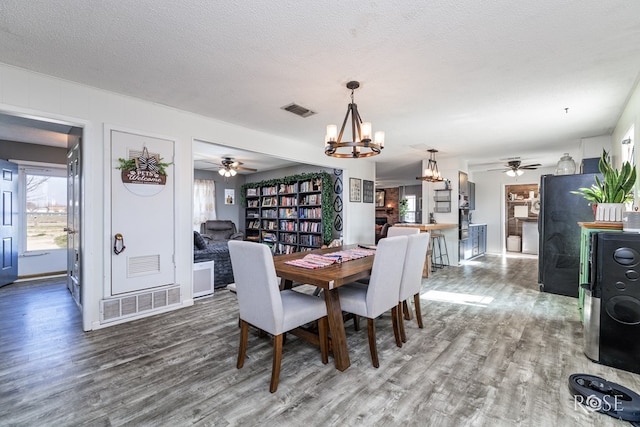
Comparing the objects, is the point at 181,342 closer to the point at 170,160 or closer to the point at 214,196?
the point at 170,160

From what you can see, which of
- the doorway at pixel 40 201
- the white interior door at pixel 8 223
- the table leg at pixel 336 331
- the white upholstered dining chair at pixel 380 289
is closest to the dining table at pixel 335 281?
the table leg at pixel 336 331

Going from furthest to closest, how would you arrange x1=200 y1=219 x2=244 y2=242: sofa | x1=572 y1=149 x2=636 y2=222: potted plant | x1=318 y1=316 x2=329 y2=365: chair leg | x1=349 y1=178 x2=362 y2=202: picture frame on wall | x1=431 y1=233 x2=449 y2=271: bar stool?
1. x1=200 y1=219 x2=244 y2=242: sofa
2. x1=431 y1=233 x2=449 y2=271: bar stool
3. x1=349 y1=178 x2=362 y2=202: picture frame on wall
4. x1=572 y1=149 x2=636 y2=222: potted plant
5. x1=318 y1=316 x2=329 y2=365: chair leg

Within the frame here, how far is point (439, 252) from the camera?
6457 mm

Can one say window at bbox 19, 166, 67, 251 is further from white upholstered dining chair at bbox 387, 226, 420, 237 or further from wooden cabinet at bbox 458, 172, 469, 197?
wooden cabinet at bbox 458, 172, 469, 197

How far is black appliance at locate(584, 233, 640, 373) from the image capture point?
208cm

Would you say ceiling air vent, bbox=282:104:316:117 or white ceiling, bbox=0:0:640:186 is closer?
white ceiling, bbox=0:0:640:186

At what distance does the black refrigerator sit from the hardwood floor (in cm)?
111

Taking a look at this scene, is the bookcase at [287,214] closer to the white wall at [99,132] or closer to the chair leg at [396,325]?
the white wall at [99,132]

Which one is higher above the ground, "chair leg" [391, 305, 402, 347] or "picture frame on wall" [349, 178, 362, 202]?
"picture frame on wall" [349, 178, 362, 202]

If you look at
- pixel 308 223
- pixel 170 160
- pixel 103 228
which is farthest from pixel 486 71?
pixel 308 223

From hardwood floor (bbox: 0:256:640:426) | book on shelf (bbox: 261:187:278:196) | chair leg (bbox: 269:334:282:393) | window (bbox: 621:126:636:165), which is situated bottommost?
hardwood floor (bbox: 0:256:640:426)

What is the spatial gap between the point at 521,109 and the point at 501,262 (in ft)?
Result: 14.9

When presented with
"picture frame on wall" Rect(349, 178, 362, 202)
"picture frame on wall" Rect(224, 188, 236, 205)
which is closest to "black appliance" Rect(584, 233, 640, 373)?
"picture frame on wall" Rect(349, 178, 362, 202)

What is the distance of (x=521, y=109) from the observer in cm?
337
